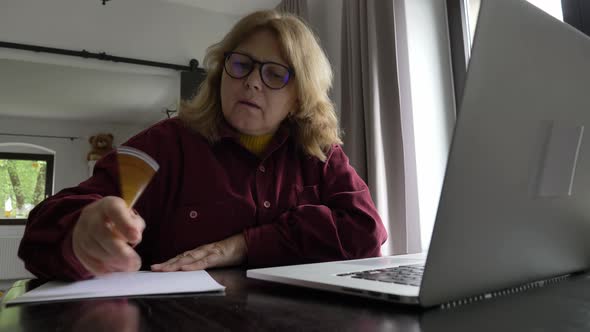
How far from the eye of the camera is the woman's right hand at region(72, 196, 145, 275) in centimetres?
39

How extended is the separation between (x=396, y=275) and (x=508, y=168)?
0.19 metres

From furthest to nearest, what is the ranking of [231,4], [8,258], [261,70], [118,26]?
[8,258]
[231,4]
[118,26]
[261,70]

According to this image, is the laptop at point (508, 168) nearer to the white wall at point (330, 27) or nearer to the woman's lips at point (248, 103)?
the woman's lips at point (248, 103)

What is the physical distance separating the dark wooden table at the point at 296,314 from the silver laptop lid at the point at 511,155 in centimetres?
2

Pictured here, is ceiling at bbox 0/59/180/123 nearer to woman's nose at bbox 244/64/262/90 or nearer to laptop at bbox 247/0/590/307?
woman's nose at bbox 244/64/262/90

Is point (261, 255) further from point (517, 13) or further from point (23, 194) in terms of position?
point (23, 194)

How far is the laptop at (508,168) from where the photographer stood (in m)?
0.30

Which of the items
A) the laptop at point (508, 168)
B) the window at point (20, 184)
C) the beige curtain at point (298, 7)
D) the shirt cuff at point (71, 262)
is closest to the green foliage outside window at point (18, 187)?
the window at point (20, 184)

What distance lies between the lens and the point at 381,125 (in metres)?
1.83

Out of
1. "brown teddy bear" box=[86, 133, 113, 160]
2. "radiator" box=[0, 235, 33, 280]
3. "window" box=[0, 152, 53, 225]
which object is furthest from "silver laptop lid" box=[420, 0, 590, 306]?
"radiator" box=[0, 235, 33, 280]

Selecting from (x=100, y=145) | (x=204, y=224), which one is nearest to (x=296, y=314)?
(x=204, y=224)

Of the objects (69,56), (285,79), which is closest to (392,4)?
(285,79)

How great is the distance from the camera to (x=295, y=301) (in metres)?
0.39

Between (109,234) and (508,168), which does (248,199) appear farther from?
(508,168)
